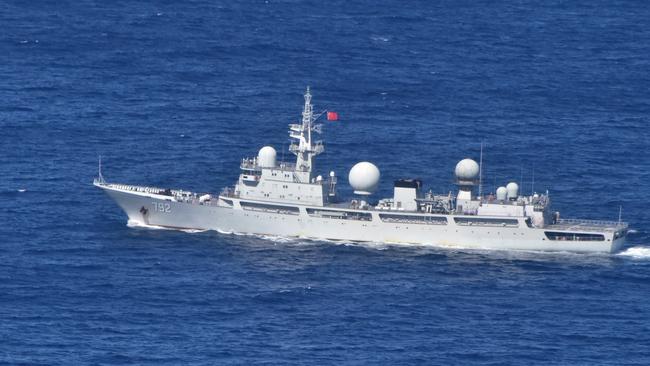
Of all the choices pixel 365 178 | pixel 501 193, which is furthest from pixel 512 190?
pixel 365 178

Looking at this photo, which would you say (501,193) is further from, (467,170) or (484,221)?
(467,170)

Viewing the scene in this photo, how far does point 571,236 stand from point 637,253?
6.70 m

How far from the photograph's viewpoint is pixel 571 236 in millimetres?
193375

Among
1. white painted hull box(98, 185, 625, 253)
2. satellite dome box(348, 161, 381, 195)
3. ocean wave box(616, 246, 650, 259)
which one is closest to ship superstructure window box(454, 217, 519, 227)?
white painted hull box(98, 185, 625, 253)

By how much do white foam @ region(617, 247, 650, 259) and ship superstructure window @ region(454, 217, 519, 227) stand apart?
1114cm

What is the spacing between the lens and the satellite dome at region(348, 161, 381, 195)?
199 m

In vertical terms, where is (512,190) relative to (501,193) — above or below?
above

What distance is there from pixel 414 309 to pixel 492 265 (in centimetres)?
1806

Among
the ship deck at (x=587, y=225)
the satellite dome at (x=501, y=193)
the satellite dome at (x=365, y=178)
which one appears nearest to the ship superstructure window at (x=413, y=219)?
the satellite dome at (x=365, y=178)

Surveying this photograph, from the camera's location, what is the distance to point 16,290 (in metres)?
175

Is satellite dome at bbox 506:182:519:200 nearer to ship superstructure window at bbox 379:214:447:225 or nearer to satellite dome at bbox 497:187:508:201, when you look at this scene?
satellite dome at bbox 497:187:508:201

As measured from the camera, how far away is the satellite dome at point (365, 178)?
19862cm

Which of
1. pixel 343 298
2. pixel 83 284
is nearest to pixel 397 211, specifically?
pixel 343 298

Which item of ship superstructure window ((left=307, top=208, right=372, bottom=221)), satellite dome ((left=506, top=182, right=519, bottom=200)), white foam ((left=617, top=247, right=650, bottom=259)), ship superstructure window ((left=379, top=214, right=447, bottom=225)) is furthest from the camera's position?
ship superstructure window ((left=307, top=208, right=372, bottom=221))
